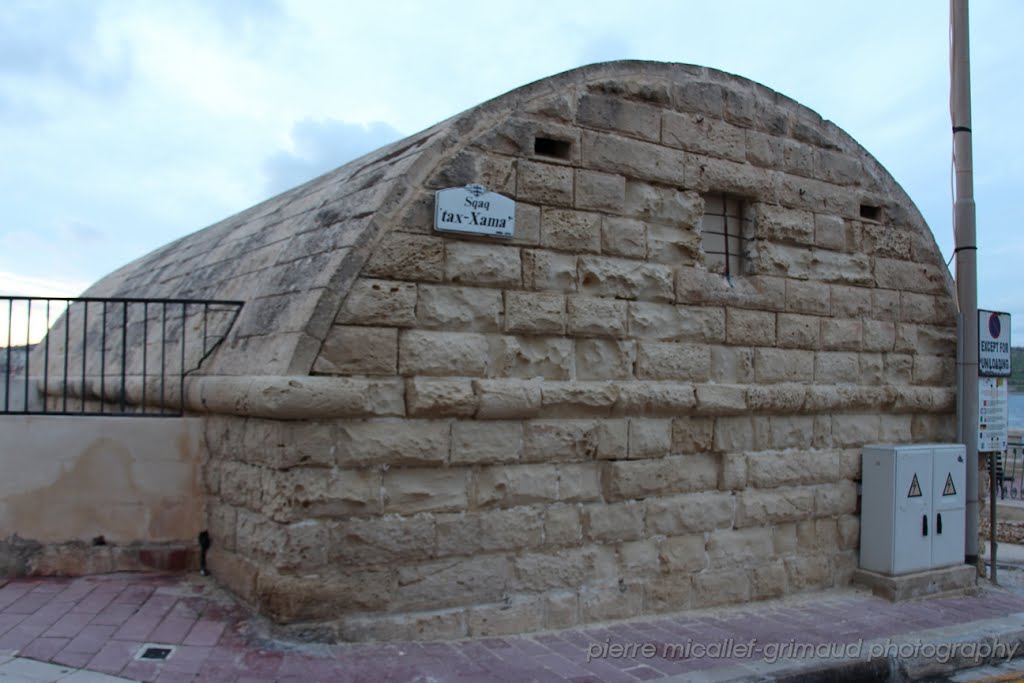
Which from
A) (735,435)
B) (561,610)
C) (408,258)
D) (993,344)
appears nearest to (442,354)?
(408,258)

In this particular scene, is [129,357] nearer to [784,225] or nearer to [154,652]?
[154,652]

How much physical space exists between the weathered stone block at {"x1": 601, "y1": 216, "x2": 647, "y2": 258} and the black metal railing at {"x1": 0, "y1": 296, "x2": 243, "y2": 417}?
2787 millimetres

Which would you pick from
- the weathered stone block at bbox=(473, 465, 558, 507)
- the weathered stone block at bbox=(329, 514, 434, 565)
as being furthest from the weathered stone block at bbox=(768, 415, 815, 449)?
the weathered stone block at bbox=(329, 514, 434, 565)

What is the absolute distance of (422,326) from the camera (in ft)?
18.6

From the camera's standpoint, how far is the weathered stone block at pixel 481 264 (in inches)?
228

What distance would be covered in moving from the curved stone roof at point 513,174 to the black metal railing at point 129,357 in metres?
0.31

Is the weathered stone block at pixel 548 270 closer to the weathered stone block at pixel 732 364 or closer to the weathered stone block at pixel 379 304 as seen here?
the weathered stone block at pixel 379 304

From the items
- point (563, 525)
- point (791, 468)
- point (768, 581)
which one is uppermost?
point (791, 468)

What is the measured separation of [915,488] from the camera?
7715 mm

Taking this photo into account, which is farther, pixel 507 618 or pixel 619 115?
pixel 619 115

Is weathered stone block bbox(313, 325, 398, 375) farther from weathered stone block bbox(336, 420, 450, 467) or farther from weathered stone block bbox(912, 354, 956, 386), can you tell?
weathered stone block bbox(912, 354, 956, 386)

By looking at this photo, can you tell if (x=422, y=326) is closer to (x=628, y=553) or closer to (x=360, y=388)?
(x=360, y=388)

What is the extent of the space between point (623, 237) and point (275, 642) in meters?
3.67

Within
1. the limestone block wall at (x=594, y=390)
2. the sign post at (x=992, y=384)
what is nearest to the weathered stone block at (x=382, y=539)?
the limestone block wall at (x=594, y=390)
